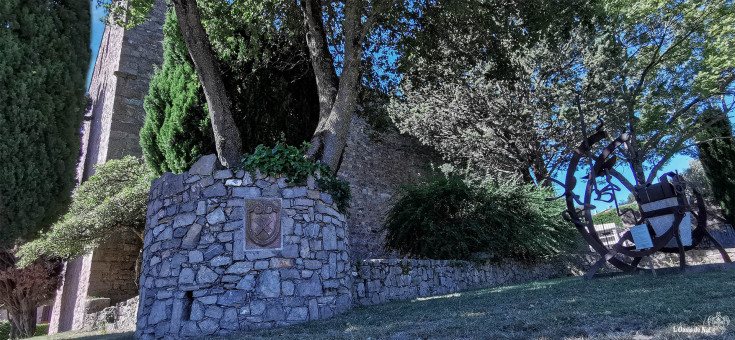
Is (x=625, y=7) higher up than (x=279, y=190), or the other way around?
(x=625, y=7)

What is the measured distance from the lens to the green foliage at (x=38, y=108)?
20.9 feet

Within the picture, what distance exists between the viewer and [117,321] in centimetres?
907

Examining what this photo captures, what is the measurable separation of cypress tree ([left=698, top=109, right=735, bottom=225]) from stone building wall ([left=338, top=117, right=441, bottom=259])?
986 centimetres

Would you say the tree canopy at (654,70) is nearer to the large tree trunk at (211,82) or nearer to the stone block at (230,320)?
the large tree trunk at (211,82)

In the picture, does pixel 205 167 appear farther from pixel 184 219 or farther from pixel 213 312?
pixel 213 312

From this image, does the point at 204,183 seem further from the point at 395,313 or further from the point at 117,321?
the point at 117,321

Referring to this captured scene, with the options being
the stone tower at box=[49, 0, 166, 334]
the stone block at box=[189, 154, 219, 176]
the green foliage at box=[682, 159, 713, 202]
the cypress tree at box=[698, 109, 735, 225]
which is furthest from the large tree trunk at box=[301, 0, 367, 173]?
the green foliage at box=[682, 159, 713, 202]

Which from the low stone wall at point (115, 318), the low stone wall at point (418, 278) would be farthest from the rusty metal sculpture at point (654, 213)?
the low stone wall at point (115, 318)

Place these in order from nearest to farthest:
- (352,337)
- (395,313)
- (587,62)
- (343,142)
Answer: (352,337), (395,313), (343,142), (587,62)

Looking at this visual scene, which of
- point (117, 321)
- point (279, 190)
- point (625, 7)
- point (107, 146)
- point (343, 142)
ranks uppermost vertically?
point (625, 7)

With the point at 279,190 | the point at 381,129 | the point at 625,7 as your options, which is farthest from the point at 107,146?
the point at 625,7

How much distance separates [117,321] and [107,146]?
581 cm

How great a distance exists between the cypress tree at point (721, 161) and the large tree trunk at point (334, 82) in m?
14.5

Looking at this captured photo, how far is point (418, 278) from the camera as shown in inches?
333
